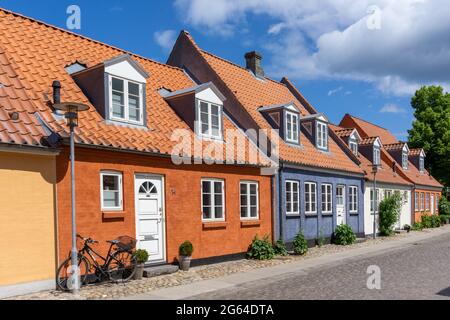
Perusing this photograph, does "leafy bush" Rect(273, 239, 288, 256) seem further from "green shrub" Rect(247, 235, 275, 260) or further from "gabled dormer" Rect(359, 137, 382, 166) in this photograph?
"gabled dormer" Rect(359, 137, 382, 166)

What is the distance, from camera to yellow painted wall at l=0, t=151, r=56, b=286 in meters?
8.77

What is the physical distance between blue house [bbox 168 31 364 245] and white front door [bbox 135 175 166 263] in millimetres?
5450

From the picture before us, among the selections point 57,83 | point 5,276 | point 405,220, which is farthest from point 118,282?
point 405,220

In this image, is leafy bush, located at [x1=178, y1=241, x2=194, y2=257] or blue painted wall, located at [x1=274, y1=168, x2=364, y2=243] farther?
blue painted wall, located at [x1=274, y1=168, x2=364, y2=243]

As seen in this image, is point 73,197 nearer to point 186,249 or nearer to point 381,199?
point 186,249

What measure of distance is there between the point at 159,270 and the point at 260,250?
4.60 meters

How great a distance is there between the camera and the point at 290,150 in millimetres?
18047

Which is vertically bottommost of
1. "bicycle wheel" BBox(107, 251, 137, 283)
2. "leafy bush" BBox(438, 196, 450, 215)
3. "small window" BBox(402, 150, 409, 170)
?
"leafy bush" BBox(438, 196, 450, 215)

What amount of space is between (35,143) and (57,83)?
194cm

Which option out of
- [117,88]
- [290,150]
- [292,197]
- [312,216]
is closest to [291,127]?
[290,150]

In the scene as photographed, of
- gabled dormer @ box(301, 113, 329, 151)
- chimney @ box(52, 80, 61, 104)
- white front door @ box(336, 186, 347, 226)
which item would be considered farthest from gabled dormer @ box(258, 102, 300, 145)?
chimney @ box(52, 80, 61, 104)

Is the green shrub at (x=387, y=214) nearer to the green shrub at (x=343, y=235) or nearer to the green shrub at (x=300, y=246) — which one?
the green shrub at (x=343, y=235)

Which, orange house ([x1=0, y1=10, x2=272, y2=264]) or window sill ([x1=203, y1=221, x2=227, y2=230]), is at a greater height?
orange house ([x1=0, y1=10, x2=272, y2=264])
